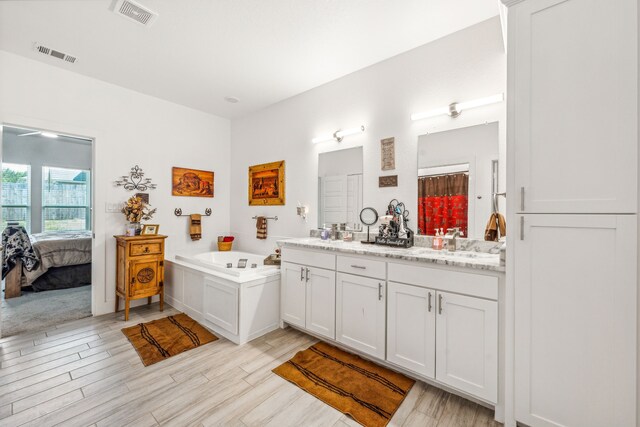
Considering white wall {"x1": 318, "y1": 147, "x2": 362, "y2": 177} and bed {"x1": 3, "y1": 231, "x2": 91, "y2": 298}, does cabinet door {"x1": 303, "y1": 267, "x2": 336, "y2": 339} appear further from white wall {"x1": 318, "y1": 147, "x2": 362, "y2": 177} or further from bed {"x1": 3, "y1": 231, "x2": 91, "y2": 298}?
bed {"x1": 3, "y1": 231, "x2": 91, "y2": 298}

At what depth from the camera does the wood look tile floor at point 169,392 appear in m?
1.60

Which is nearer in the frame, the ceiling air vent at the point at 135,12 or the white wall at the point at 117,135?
the ceiling air vent at the point at 135,12

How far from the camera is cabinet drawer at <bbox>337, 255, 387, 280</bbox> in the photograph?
6.77ft

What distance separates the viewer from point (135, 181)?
3.45 m

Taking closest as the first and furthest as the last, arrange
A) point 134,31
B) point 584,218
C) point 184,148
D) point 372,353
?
point 584,218, point 372,353, point 134,31, point 184,148

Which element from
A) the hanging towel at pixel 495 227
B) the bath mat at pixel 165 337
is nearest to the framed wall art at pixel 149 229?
the bath mat at pixel 165 337

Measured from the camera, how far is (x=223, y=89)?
11.0 feet

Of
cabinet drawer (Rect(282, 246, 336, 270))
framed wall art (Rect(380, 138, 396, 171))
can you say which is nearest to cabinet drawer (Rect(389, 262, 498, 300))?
cabinet drawer (Rect(282, 246, 336, 270))

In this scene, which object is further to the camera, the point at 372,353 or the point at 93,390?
the point at 372,353

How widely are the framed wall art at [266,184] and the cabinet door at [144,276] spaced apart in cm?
151

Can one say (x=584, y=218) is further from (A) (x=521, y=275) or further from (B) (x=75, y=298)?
(B) (x=75, y=298)

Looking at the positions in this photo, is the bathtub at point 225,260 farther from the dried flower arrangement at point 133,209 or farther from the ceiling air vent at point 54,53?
the ceiling air vent at point 54,53

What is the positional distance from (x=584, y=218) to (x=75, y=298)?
5.18 m

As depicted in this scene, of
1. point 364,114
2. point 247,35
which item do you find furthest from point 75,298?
point 364,114
